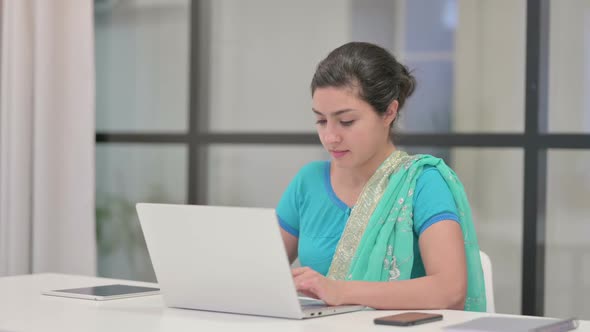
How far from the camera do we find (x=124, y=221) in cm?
401

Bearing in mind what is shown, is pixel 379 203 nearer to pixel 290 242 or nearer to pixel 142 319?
pixel 290 242

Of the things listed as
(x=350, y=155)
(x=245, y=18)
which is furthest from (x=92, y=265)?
(x=350, y=155)

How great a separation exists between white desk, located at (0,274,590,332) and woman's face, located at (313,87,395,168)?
19.3 inches

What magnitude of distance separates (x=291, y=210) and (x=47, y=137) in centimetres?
170

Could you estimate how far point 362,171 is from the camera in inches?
88.4

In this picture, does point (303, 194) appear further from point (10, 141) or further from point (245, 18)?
point (10, 141)

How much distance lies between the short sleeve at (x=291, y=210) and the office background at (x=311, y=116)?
3.21 ft

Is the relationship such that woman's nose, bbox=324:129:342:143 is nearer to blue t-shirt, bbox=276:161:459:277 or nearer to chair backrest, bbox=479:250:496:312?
blue t-shirt, bbox=276:161:459:277

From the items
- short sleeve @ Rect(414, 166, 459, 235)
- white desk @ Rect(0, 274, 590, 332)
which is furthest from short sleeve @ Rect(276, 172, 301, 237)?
white desk @ Rect(0, 274, 590, 332)

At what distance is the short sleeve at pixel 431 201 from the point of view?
2.00m

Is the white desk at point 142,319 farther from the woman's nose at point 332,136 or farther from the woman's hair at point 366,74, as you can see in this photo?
the woman's hair at point 366,74

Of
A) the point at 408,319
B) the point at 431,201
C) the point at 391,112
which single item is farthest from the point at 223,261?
the point at 391,112

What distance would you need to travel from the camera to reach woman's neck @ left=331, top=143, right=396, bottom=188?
2225 millimetres

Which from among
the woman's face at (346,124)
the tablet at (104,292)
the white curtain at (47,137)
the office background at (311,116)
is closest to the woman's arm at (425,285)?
the woman's face at (346,124)
